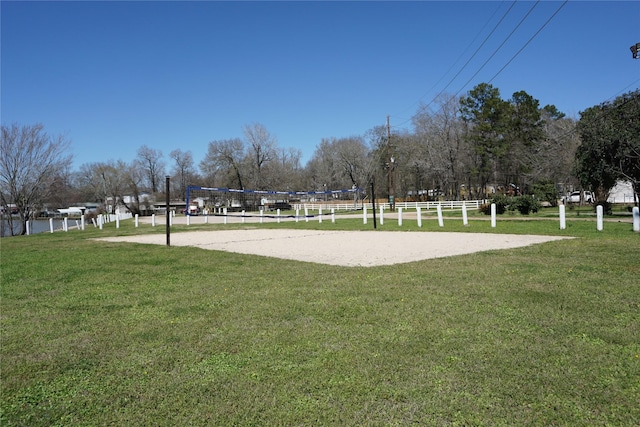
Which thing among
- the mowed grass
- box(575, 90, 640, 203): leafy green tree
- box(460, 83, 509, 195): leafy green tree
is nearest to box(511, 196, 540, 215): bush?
box(575, 90, 640, 203): leafy green tree

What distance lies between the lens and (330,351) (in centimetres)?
364

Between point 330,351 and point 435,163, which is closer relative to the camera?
point 330,351

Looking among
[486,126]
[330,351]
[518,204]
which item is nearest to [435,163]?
[486,126]

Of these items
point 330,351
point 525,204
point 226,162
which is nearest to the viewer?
point 330,351

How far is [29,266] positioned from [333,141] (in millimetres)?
79743

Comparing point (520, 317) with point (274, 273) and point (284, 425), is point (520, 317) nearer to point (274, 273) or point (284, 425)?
point (284, 425)

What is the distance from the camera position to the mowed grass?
271 centimetres

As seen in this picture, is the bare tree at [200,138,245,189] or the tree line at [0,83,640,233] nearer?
the tree line at [0,83,640,233]

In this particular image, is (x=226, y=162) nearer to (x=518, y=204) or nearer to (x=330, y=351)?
(x=518, y=204)

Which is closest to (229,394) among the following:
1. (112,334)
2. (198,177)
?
(112,334)

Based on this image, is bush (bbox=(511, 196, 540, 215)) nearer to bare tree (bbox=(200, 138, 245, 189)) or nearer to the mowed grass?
the mowed grass

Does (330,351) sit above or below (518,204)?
below

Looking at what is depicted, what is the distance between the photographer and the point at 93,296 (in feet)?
20.0

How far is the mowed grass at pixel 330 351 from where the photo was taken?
2709 mm
